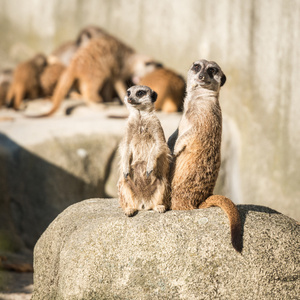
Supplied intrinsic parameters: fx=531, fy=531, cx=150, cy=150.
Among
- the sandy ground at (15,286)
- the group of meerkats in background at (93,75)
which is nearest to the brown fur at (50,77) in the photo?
the group of meerkats in background at (93,75)


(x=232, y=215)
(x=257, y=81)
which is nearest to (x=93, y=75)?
(x=257, y=81)

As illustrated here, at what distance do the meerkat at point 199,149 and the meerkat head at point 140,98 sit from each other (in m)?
0.27

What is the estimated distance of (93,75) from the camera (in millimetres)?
8258

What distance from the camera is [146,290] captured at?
9.96 ft

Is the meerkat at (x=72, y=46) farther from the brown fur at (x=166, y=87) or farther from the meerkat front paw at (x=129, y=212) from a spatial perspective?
the meerkat front paw at (x=129, y=212)

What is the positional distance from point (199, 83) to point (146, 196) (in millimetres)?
794

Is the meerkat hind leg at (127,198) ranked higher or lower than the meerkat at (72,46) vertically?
lower

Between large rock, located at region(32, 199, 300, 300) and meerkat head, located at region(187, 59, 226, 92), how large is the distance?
80 cm

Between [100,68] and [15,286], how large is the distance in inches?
173

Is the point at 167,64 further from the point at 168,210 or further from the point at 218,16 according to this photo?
the point at 168,210

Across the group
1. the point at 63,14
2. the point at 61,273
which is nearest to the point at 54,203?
the point at 61,273

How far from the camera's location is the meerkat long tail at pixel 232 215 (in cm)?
307

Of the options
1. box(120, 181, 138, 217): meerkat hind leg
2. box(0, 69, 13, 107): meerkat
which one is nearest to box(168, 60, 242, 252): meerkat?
box(120, 181, 138, 217): meerkat hind leg

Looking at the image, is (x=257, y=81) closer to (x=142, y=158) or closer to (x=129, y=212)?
(x=142, y=158)
